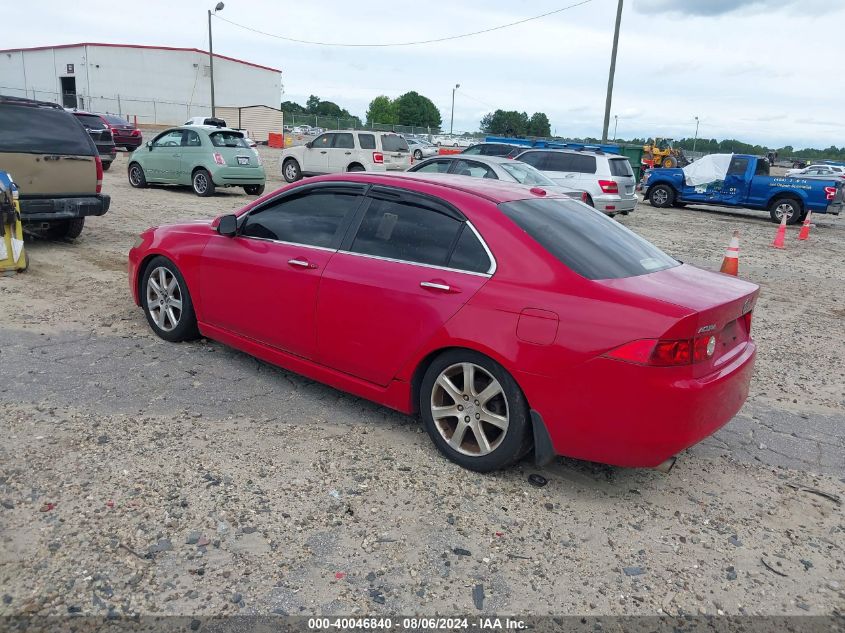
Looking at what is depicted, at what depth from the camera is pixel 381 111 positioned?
414 feet

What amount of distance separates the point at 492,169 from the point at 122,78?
181 ft

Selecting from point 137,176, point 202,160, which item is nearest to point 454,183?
point 202,160

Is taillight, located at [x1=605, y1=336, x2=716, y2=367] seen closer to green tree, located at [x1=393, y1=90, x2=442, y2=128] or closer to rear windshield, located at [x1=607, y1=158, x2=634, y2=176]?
rear windshield, located at [x1=607, y1=158, x2=634, y2=176]

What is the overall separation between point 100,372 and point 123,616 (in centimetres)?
268

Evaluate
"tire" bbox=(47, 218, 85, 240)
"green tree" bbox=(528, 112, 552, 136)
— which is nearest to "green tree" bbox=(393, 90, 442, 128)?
"green tree" bbox=(528, 112, 552, 136)

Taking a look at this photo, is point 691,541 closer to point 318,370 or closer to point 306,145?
point 318,370

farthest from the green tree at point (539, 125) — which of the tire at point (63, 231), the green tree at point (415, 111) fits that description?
the tire at point (63, 231)

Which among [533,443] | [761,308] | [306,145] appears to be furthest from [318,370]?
[306,145]

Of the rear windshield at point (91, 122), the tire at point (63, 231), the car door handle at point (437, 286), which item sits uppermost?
the rear windshield at point (91, 122)

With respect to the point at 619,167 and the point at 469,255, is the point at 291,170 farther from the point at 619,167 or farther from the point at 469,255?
the point at 469,255

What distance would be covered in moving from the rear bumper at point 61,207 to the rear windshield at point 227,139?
7034 millimetres

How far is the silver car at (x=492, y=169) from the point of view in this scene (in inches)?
475

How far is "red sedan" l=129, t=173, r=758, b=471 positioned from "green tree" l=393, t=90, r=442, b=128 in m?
118

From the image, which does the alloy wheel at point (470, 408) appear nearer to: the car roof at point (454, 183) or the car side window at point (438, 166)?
the car roof at point (454, 183)
